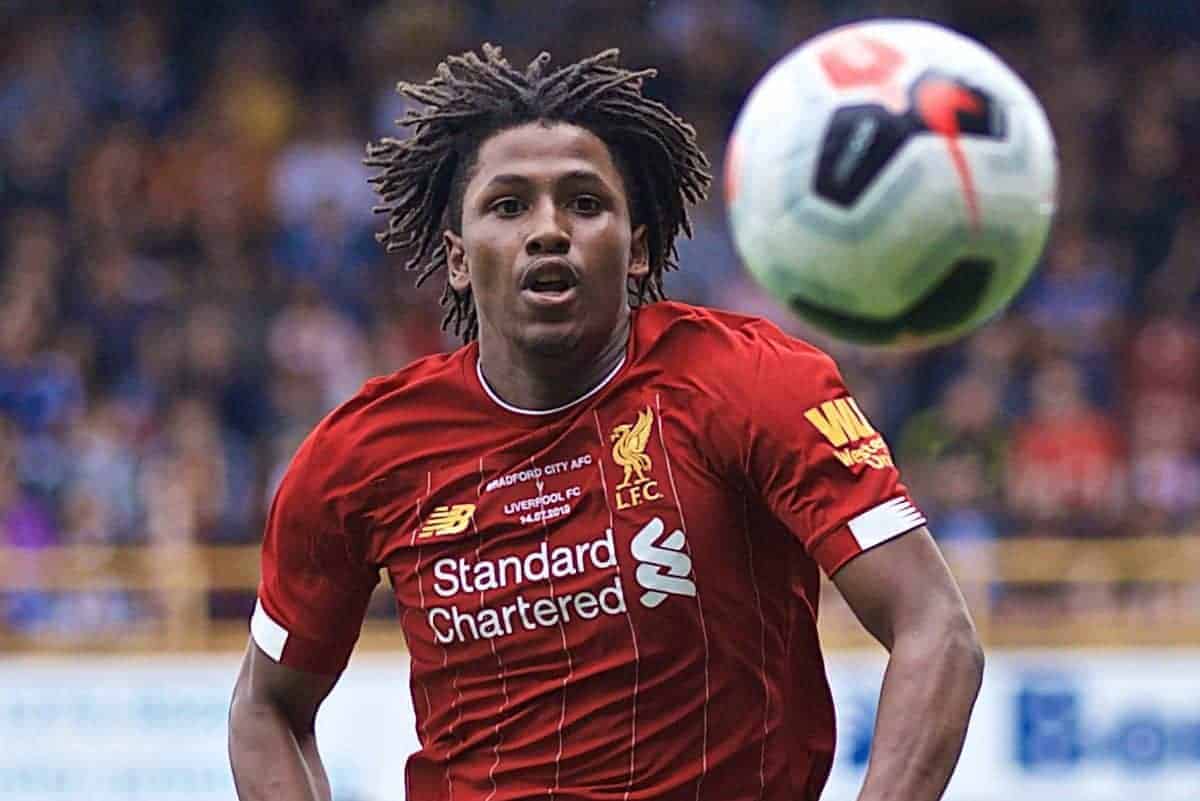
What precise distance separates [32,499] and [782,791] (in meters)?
8.45

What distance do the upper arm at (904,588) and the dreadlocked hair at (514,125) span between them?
0.91m

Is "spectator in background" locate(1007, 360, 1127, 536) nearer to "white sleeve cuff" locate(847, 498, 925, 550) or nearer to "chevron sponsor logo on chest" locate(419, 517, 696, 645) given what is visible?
"chevron sponsor logo on chest" locate(419, 517, 696, 645)

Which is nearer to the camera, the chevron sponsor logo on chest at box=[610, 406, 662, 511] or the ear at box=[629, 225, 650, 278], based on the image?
the chevron sponsor logo on chest at box=[610, 406, 662, 511]

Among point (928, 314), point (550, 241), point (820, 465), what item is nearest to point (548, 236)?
point (550, 241)

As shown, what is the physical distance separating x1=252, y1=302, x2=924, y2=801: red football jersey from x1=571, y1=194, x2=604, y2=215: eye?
0.72 ft

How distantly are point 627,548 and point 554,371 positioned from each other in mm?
362

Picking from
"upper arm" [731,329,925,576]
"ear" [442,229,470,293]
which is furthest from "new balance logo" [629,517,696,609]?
"ear" [442,229,470,293]

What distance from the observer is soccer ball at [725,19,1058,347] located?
5672 millimetres

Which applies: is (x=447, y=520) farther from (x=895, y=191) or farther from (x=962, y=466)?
(x=962, y=466)

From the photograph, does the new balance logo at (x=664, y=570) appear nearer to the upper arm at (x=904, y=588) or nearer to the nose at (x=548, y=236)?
the upper arm at (x=904, y=588)

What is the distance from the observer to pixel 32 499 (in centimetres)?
1192

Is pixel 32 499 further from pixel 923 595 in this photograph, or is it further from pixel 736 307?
pixel 923 595

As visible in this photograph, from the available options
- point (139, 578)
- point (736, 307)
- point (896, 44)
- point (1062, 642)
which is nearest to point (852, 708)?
point (1062, 642)

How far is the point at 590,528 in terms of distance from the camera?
4.05 metres
